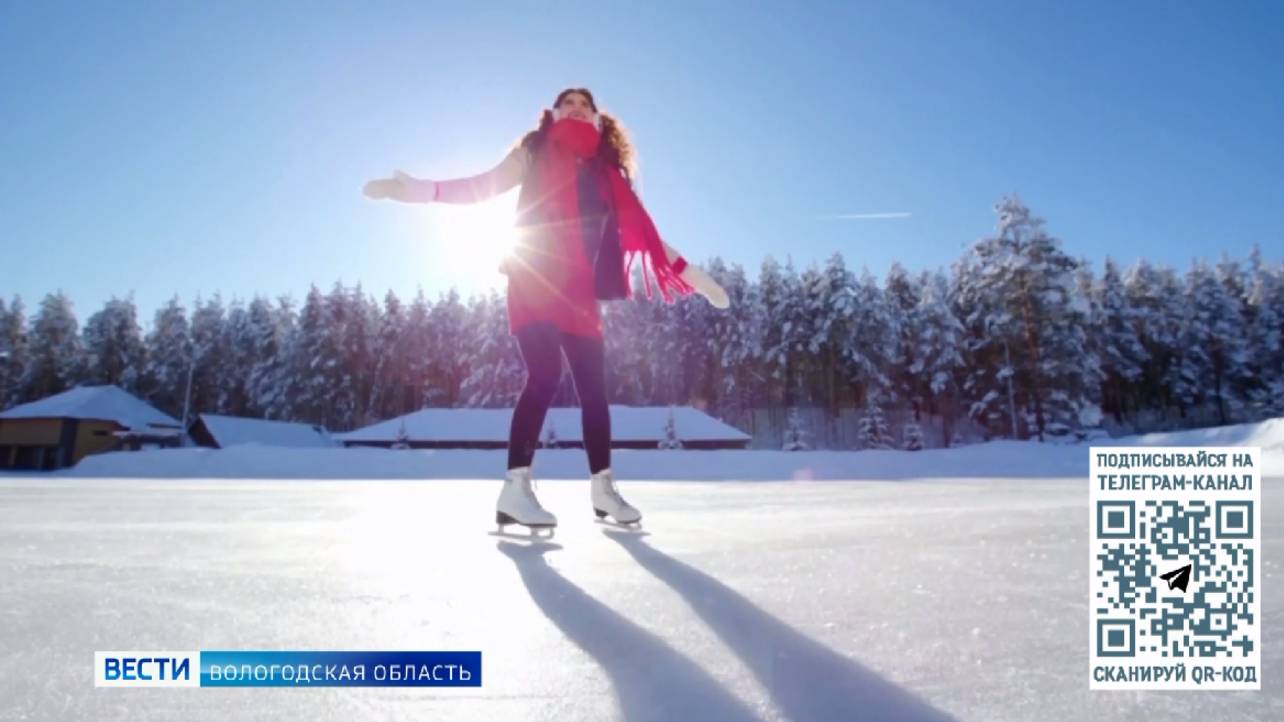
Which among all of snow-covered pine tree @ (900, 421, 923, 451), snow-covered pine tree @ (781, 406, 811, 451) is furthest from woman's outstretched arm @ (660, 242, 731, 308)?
snow-covered pine tree @ (900, 421, 923, 451)

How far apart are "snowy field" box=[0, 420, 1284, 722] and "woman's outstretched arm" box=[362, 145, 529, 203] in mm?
1210

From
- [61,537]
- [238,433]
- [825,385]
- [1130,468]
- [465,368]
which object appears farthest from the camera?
[465,368]

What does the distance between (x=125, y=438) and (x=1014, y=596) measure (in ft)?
152

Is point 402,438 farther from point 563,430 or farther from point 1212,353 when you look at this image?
point 1212,353

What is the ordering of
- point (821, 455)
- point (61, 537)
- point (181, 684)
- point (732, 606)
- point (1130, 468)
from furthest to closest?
1. point (821, 455)
2. point (61, 537)
3. point (1130, 468)
4. point (732, 606)
5. point (181, 684)

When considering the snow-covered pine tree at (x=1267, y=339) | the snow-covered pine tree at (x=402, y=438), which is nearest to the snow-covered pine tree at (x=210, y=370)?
the snow-covered pine tree at (x=402, y=438)

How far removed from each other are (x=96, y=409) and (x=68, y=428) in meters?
1.48

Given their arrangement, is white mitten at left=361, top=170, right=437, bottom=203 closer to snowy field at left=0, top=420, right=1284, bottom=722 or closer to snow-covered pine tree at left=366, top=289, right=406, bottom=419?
snowy field at left=0, top=420, right=1284, bottom=722

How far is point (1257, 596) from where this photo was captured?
3.20ft

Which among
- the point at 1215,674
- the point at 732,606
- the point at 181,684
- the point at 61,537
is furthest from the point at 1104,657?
the point at 61,537

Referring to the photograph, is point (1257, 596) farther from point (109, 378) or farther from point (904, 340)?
A: point (109, 378)

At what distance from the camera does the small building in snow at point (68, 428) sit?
115 feet

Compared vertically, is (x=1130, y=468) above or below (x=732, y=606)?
above

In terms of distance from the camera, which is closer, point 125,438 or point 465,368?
point 125,438
